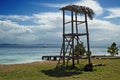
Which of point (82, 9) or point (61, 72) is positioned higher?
point (82, 9)

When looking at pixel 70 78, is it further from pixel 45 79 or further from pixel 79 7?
pixel 79 7

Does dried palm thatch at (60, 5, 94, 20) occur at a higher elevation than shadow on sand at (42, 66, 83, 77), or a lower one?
higher

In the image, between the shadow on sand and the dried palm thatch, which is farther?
the dried palm thatch

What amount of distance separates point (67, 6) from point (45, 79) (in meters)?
10.0

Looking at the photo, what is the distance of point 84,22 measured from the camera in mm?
28062

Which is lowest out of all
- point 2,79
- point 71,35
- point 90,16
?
point 2,79

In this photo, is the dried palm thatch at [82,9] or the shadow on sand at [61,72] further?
the dried palm thatch at [82,9]

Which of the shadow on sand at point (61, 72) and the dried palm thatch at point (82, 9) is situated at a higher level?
the dried palm thatch at point (82, 9)

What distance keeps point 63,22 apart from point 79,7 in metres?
2.78

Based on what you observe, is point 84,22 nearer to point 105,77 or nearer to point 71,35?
point 71,35

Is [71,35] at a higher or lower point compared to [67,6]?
lower

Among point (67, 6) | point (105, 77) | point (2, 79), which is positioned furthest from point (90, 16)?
point (2, 79)

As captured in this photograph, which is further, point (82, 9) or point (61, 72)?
point (82, 9)

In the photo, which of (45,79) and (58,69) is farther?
(58,69)
